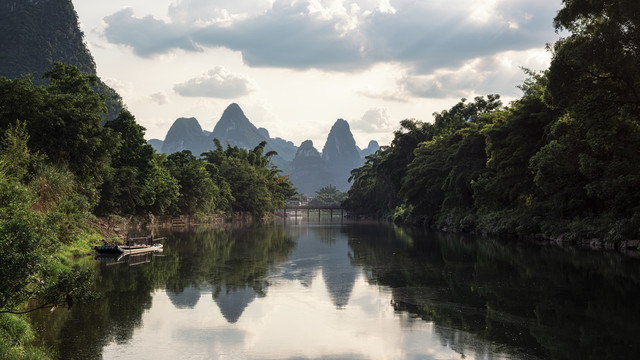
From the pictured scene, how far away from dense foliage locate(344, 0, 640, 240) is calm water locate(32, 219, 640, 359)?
7.72m

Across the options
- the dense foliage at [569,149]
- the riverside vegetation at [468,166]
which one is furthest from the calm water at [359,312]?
the dense foliage at [569,149]

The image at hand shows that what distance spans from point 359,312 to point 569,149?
30054mm

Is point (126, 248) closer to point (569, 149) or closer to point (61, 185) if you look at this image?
point (61, 185)

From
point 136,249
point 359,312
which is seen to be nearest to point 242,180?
point 136,249

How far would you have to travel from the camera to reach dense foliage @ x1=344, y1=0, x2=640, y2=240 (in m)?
32.5

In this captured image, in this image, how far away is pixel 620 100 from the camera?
3466cm

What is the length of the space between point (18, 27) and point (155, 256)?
18880 cm

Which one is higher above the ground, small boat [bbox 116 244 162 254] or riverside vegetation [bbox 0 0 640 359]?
riverside vegetation [bbox 0 0 640 359]

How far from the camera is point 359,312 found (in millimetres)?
19438

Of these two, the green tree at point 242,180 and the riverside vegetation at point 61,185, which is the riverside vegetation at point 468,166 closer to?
the riverside vegetation at point 61,185

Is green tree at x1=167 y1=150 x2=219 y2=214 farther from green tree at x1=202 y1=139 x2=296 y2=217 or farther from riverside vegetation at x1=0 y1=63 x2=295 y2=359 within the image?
Answer: green tree at x1=202 y1=139 x2=296 y2=217

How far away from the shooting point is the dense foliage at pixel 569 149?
3250cm

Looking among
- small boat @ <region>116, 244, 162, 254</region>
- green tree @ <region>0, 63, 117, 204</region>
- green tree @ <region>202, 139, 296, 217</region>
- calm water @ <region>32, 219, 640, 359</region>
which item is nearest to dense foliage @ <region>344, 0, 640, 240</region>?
calm water @ <region>32, 219, 640, 359</region>

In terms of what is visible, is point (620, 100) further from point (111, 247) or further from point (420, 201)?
point (420, 201)
